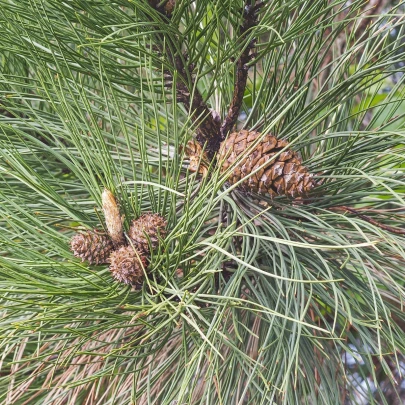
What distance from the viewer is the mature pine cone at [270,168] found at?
1.88 feet

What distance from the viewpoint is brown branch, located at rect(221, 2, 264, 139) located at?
→ 0.56 meters

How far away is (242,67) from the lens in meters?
0.59

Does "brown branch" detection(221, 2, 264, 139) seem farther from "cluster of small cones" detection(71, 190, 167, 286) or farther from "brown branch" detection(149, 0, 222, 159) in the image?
"cluster of small cones" detection(71, 190, 167, 286)

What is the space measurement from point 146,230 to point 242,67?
0.19m

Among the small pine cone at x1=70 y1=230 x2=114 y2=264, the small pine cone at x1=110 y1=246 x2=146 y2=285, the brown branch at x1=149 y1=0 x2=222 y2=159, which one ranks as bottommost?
the small pine cone at x1=110 y1=246 x2=146 y2=285

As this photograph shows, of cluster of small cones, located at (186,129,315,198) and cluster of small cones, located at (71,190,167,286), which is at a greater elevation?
cluster of small cones, located at (186,129,315,198)

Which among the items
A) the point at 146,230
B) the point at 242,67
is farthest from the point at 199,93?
the point at 146,230

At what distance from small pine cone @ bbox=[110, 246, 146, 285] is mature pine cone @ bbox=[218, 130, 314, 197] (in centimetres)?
13

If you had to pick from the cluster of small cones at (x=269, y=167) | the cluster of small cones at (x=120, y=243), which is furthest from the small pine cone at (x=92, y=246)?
the cluster of small cones at (x=269, y=167)

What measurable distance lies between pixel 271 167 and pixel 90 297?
8.2 inches

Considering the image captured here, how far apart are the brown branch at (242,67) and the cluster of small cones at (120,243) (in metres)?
0.15

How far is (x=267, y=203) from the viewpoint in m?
0.64

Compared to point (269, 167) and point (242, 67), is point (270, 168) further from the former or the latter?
point (242, 67)

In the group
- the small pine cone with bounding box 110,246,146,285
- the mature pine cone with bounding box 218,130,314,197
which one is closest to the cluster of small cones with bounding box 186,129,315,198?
the mature pine cone with bounding box 218,130,314,197
